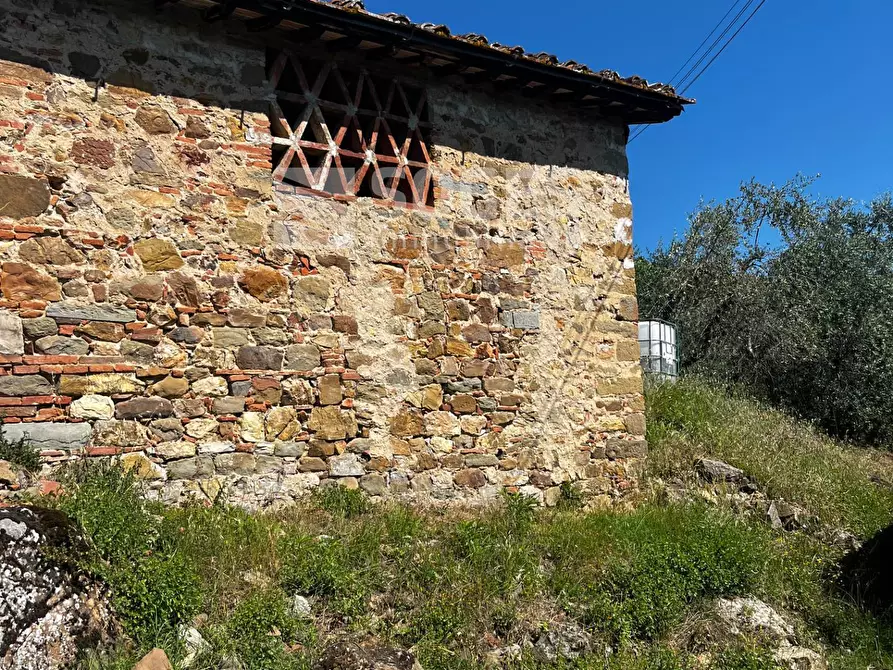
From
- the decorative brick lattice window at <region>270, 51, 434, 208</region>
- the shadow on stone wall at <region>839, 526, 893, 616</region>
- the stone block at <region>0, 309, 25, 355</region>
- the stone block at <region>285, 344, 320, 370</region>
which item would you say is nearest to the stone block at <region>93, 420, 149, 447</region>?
the stone block at <region>0, 309, 25, 355</region>

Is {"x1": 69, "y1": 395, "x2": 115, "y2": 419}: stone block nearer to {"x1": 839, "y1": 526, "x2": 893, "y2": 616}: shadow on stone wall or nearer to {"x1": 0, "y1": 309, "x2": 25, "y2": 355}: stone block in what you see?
{"x1": 0, "y1": 309, "x2": 25, "y2": 355}: stone block

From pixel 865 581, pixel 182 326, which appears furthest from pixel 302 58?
pixel 865 581

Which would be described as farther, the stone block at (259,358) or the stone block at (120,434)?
the stone block at (259,358)

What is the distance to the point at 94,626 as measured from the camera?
12.8 feet

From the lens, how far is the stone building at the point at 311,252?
539 centimetres

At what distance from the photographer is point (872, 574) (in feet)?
21.3

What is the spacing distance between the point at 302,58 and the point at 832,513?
274 inches

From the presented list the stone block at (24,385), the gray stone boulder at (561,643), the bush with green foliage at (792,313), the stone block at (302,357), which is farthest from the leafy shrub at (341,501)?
the bush with green foliage at (792,313)

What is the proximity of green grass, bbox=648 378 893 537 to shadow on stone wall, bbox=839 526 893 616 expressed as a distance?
43 cm

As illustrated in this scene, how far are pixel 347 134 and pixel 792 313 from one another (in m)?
10.5

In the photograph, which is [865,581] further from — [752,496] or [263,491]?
[263,491]

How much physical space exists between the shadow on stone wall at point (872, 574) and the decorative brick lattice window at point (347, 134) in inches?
203

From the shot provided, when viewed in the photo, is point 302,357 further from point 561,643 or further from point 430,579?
point 561,643

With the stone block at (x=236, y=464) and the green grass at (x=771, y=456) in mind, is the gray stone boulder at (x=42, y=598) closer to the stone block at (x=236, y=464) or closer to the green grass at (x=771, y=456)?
the stone block at (x=236, y=464)
